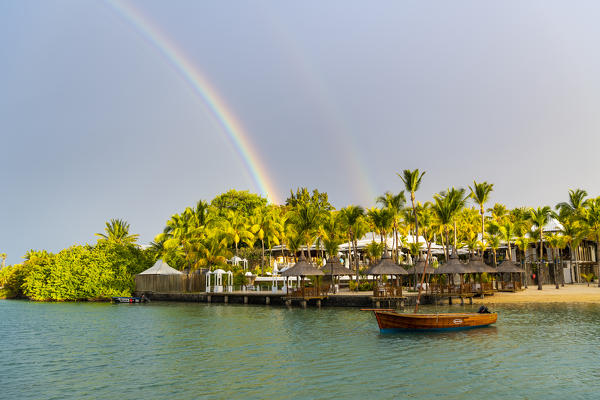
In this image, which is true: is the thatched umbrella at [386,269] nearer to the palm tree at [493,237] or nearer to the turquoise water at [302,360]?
the turquoise water at [302,360]

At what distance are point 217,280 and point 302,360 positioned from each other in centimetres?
3759

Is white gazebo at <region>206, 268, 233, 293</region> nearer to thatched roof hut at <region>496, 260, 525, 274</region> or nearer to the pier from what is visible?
the pier

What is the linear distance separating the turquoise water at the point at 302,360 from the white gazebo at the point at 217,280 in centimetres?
1924

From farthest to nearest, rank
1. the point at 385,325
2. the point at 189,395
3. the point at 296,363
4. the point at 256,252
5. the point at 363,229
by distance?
the point at 256,252 < the point at 363,229 < the point at 385,325 < the point at 296,363 < the point at 189,395

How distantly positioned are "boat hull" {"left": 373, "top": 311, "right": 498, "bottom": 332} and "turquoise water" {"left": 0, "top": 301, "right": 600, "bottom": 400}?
2.01 feet

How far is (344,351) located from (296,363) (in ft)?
9.91

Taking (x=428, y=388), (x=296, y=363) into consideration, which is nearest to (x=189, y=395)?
(x=296, y=363)

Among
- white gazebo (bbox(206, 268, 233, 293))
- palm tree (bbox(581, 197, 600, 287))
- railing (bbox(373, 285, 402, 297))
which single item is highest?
palm tree (bbox(581, 197, 600, 287))

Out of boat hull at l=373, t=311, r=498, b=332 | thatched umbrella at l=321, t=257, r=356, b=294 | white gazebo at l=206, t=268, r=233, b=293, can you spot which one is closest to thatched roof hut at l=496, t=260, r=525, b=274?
thatched umbrella at l=321, t=257, r=356, b=294

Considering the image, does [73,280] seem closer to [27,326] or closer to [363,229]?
[27,326]

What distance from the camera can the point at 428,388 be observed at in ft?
A: 51.2

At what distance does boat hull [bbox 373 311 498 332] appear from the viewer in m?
26.8

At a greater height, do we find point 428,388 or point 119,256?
point 119,256

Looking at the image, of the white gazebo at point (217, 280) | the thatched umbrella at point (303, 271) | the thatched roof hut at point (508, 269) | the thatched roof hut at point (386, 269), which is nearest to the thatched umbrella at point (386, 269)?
the thatched roof hut at point (386, 269)
